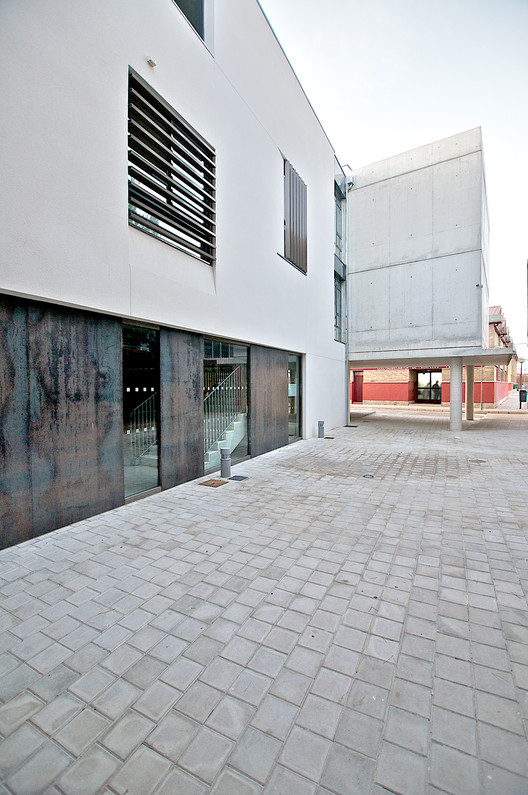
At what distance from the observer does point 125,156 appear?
15.5ft

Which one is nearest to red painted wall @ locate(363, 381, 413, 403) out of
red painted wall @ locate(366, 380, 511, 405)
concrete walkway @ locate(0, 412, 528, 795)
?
red painted wall @ locate(366, 380, 511, 405)

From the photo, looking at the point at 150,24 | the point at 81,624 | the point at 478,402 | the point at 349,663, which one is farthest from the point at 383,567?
the point at 478,402

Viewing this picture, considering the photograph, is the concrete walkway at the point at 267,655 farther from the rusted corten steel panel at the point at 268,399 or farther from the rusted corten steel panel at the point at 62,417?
the rusted corten steel panel at the point at 268,399

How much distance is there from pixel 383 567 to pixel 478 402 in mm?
Result: 26649

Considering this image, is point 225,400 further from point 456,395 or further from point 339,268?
point 456,395

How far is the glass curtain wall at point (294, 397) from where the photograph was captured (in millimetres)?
10477

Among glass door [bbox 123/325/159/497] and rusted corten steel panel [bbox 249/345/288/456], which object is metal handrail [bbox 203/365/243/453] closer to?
rusted corten steel panel [bbox 249/345/288/456]

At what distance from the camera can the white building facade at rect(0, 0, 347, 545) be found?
149 inches

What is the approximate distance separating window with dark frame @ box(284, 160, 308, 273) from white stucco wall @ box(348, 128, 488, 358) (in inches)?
205

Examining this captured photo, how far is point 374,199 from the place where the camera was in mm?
14656

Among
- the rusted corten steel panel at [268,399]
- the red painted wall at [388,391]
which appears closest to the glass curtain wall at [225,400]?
the rusted corten steel panel at [268,399]

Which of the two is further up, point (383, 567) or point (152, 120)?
point (152, 120)

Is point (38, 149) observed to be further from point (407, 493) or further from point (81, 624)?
point (407, 493)

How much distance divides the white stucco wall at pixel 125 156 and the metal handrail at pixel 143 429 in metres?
1.33
